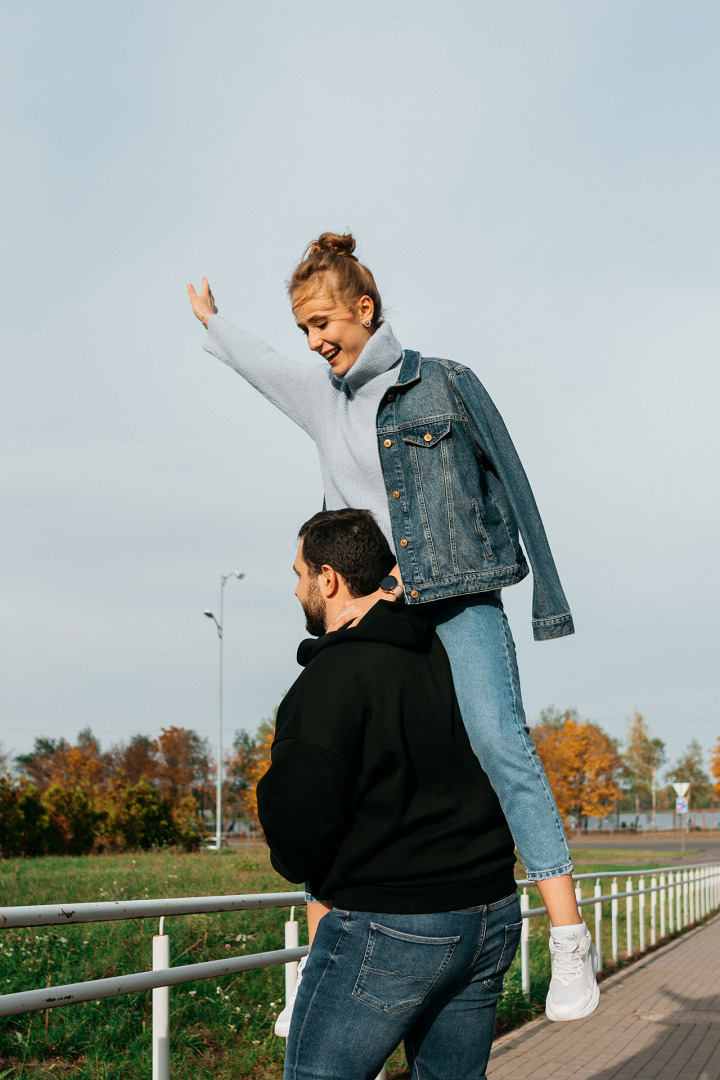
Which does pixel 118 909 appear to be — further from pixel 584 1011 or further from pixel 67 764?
pixel 67 764

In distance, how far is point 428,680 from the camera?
7.13 ft

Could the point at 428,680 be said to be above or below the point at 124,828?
above

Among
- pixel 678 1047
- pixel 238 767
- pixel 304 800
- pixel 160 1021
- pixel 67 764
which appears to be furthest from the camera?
pixel 238 767

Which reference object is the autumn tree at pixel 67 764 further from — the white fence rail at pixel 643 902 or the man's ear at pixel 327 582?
the man's ear at pixel 327 582

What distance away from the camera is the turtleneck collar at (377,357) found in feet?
9.06

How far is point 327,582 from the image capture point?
7.81 ft

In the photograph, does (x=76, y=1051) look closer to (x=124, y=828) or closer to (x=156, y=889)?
(x=156, y=889)

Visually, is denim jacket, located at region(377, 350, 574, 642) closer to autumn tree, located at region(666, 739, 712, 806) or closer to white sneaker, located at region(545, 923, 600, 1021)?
white sneaker, located at region(545, 923, 600, 1021)

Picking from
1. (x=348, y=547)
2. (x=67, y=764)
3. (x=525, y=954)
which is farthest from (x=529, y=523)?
(x=67, y=764)

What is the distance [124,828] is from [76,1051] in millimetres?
16746

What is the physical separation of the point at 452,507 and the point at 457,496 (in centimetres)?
3

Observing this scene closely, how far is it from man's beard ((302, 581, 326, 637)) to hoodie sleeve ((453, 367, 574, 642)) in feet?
1.86

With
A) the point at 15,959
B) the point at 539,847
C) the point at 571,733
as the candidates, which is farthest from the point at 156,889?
the point at 571,733

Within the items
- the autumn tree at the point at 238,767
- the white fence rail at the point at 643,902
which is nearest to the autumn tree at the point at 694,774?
the autumn tree at the point at 238,767
